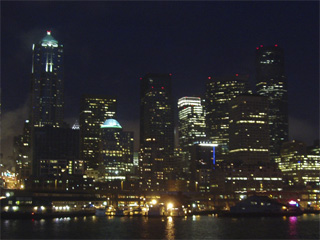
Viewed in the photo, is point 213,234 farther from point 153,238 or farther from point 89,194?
point 89,194

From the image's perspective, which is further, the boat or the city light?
the city light

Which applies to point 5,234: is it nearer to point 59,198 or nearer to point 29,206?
point 29,206

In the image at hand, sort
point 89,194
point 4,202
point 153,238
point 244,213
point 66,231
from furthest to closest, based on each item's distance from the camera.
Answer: point 89,194
point 244,213
point 4,202
point 66,231
point 153,238

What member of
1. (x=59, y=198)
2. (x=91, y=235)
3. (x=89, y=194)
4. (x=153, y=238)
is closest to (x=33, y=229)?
(x=91, y=235)

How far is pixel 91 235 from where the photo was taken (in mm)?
87125

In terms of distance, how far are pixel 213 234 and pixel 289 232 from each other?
1581cm

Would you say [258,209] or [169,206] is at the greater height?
[169,206]

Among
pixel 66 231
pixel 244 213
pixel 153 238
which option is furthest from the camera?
pixel 244 213

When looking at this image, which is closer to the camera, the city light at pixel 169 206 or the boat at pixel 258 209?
the boat at pixel 258 209

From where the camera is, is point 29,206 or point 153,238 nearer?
point 153,238

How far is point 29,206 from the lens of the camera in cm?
14388

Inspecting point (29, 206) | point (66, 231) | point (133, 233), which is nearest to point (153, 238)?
point (133, 233)

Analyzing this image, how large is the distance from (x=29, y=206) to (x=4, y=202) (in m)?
7.22

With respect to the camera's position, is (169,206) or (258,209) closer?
(258,209)
